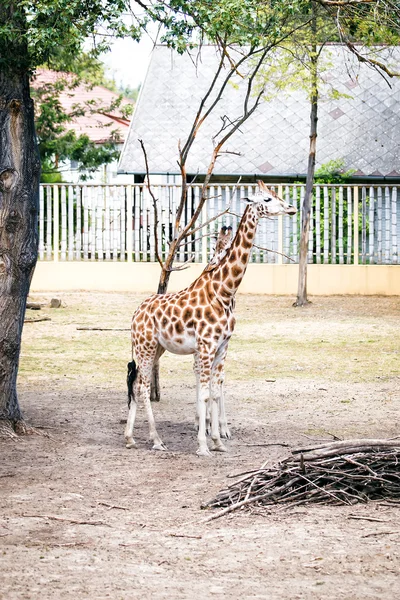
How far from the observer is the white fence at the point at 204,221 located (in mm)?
24000

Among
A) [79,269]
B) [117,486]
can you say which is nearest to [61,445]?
[117,486]

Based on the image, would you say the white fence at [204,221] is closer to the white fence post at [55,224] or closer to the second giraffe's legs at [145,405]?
the white fence post at [55,224]

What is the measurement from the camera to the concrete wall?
2369cm

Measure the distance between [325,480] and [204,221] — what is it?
1720 centimetres

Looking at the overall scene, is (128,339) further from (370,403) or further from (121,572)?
(121,572)

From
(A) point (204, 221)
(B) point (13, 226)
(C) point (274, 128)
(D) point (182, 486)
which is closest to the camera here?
(D) point (182, 486)

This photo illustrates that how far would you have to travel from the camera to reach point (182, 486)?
8.13 m

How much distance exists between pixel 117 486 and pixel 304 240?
14.5m

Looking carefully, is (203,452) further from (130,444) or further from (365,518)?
(365,518)

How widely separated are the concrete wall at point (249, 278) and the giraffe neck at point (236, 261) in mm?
13903

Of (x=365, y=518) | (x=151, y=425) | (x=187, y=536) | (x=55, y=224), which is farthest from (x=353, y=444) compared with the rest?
(x=55, y=224)

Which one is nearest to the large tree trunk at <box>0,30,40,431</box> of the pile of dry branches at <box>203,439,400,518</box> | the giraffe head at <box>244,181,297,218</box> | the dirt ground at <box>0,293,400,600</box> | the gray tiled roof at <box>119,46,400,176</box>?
the dirt ground at <box>0,293,400,600</box>

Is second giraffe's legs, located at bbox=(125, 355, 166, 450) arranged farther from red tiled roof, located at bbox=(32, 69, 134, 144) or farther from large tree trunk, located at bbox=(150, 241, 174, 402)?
red tiled roof, located at bbox=(32, 69, 134, 144)

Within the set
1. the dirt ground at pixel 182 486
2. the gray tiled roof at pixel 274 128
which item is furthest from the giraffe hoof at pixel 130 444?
the gray tiled roof at pixel 274 128
